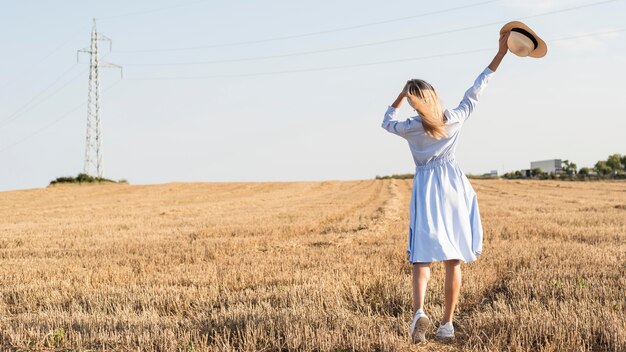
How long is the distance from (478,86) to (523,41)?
0.52 meters

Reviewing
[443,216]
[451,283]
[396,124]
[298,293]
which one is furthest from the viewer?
[298,293]

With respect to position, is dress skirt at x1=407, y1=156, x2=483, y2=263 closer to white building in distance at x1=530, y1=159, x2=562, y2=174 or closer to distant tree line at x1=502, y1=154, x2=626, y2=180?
distant tree line at x1=502, y1=154, x2=626, y2=180

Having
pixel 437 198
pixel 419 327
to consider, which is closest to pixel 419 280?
pixel 419 327

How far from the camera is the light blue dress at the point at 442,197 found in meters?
5.34

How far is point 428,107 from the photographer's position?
17.3 feet

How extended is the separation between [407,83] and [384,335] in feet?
6.72

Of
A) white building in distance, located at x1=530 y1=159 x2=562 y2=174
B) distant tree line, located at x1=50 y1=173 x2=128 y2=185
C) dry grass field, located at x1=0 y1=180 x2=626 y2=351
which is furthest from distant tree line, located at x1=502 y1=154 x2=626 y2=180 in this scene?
dry grass field, located at x1=0 y1=180 x2=626 y2=351

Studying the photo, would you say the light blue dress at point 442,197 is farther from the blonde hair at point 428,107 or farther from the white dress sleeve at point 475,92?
the blonde hair at point 428,107

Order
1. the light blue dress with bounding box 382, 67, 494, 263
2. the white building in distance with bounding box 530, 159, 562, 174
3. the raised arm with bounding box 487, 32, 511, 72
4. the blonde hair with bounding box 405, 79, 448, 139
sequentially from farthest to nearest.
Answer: the white building in distance with bounding box 530, 159, 562, 174 < the raised arm with bounding box 487, 32, 511, 72 < the light blue dress with bounding box 382, 67, 494, 263 < the blonde hair with bounding box 405, 79, 448, 139

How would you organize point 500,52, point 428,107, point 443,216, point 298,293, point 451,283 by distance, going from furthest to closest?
point 298,293
point 500,52
point 451,283
point 443,216
point 428,107

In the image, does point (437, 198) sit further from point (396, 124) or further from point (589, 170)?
A: point (589, 170)

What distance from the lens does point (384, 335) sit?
5.27 meters

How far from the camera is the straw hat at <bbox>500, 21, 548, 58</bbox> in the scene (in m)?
5.54

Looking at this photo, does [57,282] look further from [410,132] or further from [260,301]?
[410,132]
